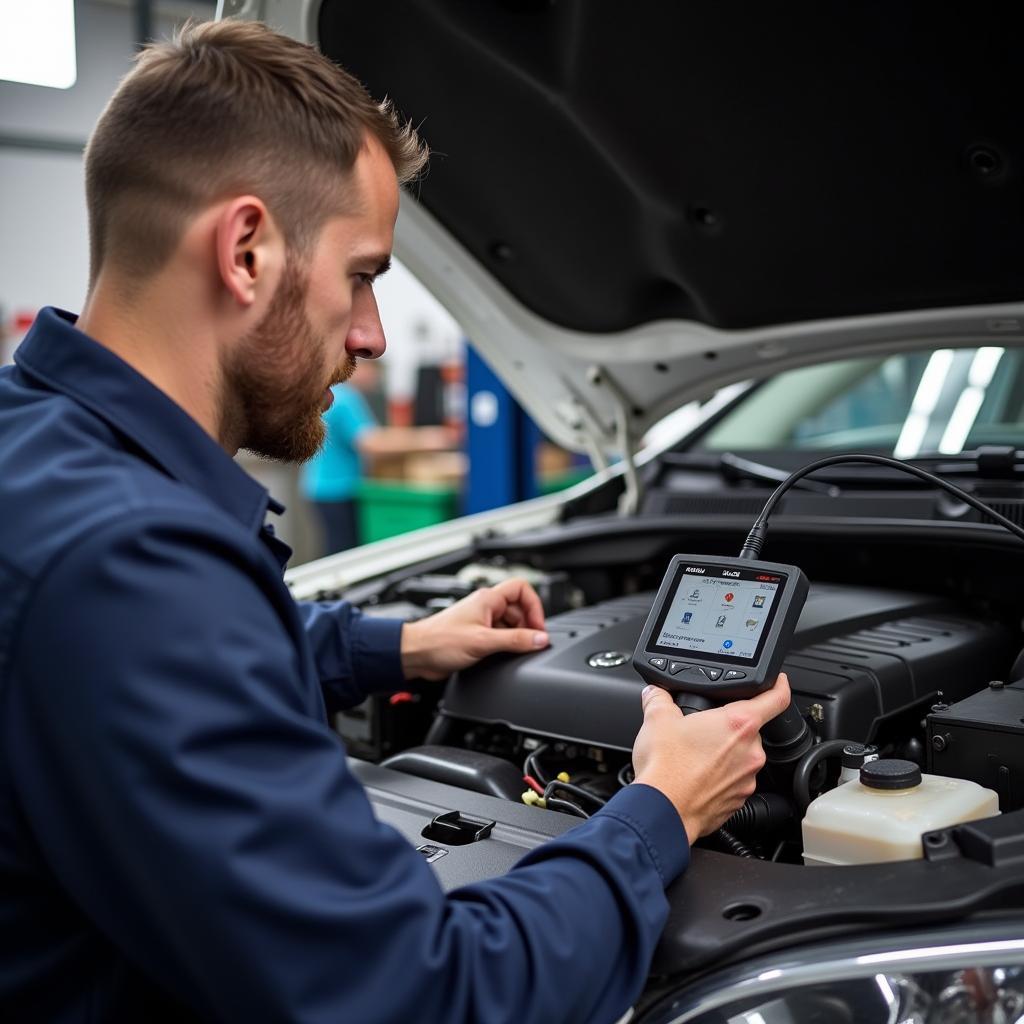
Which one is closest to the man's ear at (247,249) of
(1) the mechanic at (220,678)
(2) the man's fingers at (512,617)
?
(1) the mechanic at (220,678)

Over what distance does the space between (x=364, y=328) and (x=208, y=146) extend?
0.22 metres

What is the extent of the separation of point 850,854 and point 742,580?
0.30 meters

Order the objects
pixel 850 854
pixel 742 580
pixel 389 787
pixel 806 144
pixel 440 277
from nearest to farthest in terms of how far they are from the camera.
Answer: pixel 850 854
pixel 742 580
pixel 389 787
pixel 806 144
pixel 440 277

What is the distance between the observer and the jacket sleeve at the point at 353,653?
5.00 ft

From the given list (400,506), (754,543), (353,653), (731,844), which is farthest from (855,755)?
(400,506)

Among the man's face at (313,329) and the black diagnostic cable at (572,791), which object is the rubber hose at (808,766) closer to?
the black diagnostic cable at (572,791)

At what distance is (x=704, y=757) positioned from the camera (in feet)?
3.42

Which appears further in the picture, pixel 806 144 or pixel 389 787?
pixel 806 144

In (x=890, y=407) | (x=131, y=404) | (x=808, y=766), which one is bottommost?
(x=808, y=766)

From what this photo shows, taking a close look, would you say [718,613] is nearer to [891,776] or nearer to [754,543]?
[754,543]

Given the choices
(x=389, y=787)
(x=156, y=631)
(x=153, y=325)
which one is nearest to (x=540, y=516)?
(x=389, y=787)

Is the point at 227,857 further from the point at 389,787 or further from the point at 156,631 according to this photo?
the point at 389,787

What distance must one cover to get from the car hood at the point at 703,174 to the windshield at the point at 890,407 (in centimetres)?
22

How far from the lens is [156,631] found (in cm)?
72
